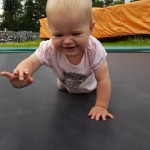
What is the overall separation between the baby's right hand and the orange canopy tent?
4.71m

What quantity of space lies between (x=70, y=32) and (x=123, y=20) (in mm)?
4935

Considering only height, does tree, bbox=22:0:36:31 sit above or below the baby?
below

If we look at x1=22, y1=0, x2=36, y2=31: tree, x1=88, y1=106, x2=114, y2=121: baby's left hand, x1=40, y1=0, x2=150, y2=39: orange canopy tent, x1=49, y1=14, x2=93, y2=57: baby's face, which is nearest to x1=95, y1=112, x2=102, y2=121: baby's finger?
x1=88, y1=106, x2=114, y2=121: baby's left hand

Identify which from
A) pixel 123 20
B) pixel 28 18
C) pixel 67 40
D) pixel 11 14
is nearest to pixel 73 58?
pixel 67 40

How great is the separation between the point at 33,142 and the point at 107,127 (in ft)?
0.71

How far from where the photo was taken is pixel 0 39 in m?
10.1

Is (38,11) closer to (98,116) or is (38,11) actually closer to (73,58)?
(73,58)

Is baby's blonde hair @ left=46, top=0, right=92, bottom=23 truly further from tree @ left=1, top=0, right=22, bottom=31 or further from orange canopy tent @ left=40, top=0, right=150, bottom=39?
tree @ left=1, top=0, right=22, bottom=31

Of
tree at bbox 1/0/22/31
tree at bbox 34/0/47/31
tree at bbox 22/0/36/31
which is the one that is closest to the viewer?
tree at bbox 1/0/22/31

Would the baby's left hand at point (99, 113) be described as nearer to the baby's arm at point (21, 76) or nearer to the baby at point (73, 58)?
the baby at point (73, 58)

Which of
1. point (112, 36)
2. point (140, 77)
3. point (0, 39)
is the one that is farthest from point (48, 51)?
point (0, 39)

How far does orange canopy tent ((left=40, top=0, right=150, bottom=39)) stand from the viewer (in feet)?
17.5

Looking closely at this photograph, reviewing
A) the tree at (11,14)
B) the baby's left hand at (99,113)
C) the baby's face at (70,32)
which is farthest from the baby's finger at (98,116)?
the tree at (11,14)

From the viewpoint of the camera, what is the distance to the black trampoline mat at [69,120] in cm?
70
